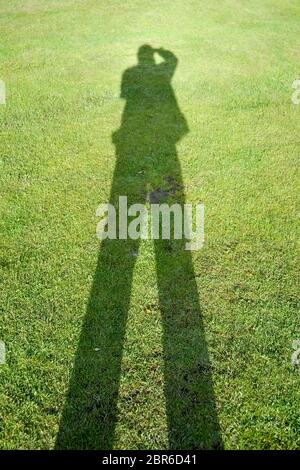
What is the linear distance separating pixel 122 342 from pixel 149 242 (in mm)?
2007

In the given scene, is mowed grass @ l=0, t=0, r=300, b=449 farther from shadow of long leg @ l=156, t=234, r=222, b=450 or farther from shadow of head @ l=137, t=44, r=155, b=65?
shadow of head @ l=137, t=44, r=155, b=65

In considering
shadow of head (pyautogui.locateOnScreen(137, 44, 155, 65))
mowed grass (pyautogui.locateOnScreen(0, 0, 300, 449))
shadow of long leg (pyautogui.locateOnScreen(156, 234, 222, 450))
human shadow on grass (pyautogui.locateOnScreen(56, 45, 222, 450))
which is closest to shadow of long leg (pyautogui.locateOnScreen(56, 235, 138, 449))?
human shadow on grass (pyautogui.locateOnScreen(56, 45, 222, 450))

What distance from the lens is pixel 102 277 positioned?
5914 mm

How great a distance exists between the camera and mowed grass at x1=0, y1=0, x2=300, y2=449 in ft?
14.8

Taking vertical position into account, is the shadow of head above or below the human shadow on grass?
above

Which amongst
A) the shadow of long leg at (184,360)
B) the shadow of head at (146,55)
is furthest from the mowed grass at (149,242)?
the shadow of head at (146,55)

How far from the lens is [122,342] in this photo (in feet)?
16.7

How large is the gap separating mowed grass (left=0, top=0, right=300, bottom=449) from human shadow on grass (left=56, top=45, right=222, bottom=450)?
12 cm

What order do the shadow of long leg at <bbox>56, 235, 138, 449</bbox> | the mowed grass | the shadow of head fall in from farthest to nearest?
the shadow of head, the mowed grass, the shadow of long leg at <bbox>56, 235, 138, 449</bbox>

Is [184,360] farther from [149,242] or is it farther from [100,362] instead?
[149,242]

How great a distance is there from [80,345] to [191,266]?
2160mm

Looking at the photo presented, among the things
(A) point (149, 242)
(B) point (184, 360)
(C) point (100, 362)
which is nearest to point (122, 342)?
(C) point (100, 362)

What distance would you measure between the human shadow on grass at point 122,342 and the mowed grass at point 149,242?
4.5 inches
